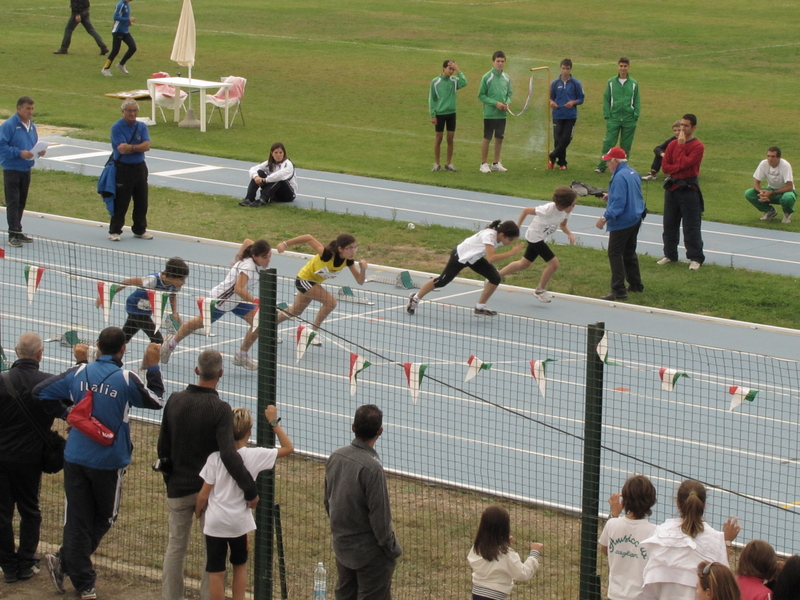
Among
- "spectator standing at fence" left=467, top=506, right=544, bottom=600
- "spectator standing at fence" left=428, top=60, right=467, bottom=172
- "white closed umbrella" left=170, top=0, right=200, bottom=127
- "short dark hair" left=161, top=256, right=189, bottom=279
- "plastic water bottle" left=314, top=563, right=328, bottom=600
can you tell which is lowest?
"plastic water bottle" left=314, top=563, right=328, bottom=600

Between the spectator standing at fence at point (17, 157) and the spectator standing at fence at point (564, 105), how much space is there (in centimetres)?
1066

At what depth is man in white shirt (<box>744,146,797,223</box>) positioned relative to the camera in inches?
734

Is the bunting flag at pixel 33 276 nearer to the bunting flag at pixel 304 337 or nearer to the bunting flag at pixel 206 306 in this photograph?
the bunting flag at pixel 206 306

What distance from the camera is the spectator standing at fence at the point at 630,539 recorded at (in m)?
6.13

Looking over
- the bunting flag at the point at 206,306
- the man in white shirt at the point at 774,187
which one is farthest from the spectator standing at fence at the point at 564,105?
the bunting flag at the point at 206,306

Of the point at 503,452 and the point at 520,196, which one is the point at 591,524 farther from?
the point at 520,196

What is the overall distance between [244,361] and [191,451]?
450 cm

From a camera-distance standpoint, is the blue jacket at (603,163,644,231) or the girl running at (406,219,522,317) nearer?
the girl running at (406,219,522,317)

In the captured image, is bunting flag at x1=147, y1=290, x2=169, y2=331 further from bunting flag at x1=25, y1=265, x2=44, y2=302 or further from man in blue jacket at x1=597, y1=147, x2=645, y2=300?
man in blue jacket at x1=597, y1=147, x2=645, y2=300

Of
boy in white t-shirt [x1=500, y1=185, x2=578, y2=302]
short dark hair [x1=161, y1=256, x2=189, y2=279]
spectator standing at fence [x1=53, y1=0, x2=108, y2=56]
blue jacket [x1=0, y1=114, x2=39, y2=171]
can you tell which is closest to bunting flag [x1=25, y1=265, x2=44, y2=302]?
short dark hair [x1=161, y1=256, x2=189, y2=279]

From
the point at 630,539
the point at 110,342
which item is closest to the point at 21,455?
the point at 110,342

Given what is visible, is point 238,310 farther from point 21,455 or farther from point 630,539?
point 630,539

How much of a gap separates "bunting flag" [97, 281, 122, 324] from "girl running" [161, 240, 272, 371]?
0.69m

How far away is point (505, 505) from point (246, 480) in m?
2.76
